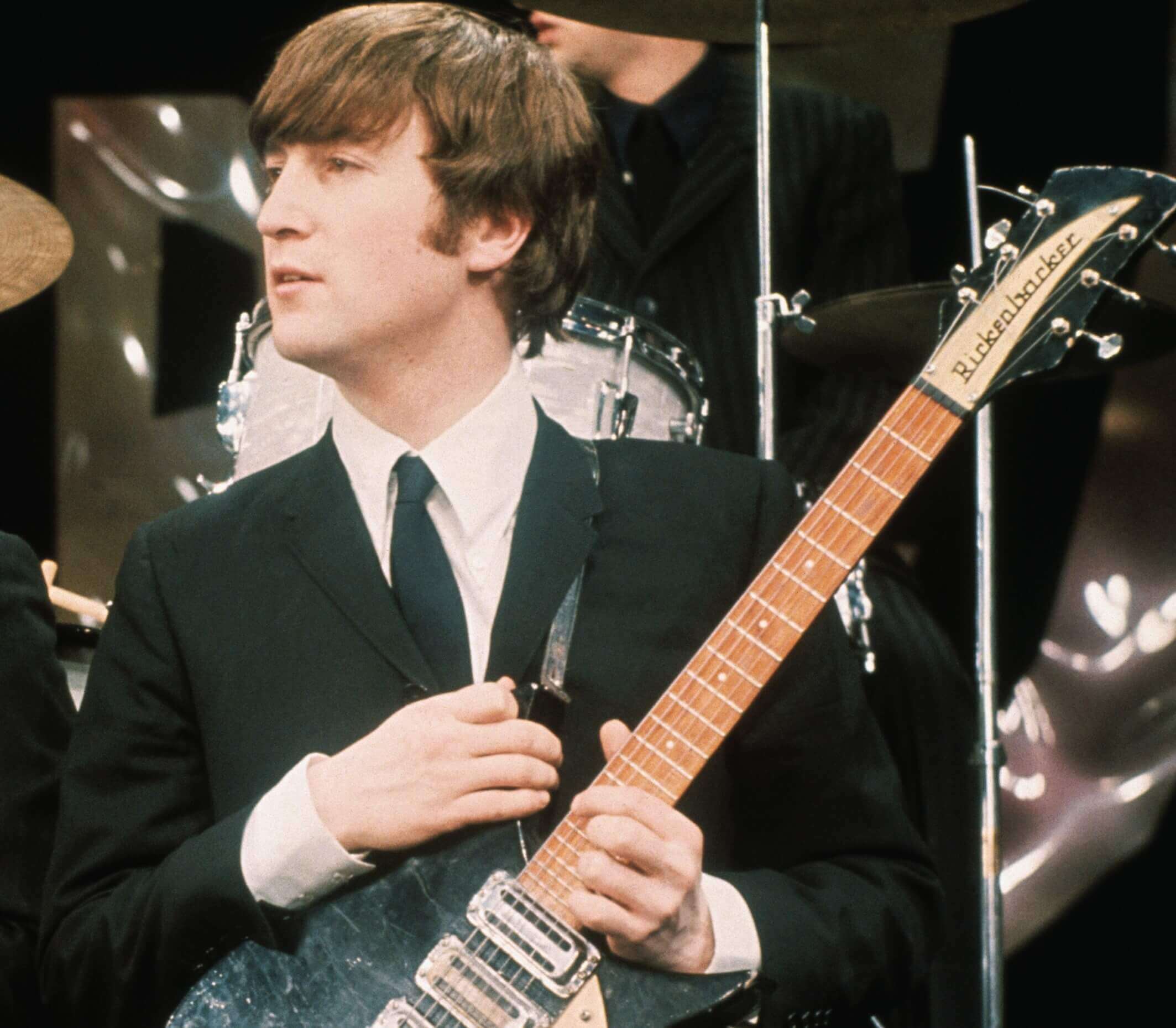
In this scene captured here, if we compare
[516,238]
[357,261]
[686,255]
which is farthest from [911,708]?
[357,261]

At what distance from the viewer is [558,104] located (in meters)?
2.04

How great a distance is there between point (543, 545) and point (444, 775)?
33 centimetres

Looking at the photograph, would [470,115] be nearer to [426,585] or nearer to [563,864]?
[426,585]

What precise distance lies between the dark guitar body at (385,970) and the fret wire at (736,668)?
248 millimetres

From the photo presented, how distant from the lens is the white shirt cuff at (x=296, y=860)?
1492mm

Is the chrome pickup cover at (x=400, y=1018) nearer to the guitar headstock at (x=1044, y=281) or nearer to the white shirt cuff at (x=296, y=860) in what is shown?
the white shirt cuff at (x=296, y=860)

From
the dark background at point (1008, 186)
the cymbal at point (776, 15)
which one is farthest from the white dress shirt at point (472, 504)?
the dark background at point (1008, 186)

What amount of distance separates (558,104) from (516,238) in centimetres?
21

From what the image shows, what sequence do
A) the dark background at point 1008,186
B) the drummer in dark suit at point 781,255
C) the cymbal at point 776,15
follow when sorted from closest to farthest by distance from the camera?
the cymbal at point 776,15, the drummer in dark suit at point 781,255, the dark background at point 1008,186

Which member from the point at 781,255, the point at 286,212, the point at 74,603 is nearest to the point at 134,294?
the point at 781,255

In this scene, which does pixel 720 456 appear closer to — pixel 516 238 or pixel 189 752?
pixel 516 238

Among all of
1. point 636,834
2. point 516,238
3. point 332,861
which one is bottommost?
point 332,861

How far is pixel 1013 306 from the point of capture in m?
1.65

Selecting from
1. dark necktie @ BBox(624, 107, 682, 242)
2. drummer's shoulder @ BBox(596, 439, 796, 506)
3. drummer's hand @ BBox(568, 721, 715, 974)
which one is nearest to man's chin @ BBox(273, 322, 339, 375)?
drummer's shoulder @ BBox(596, 439, 796, 506)
